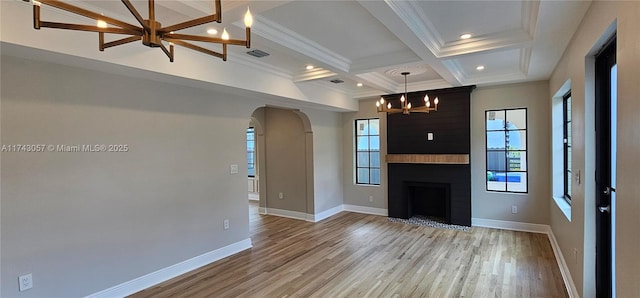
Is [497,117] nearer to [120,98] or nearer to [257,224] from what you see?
[257,224]

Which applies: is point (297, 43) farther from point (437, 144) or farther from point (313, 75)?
point (437, 144)

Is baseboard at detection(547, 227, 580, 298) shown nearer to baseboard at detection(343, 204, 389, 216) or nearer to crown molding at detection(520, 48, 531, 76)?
crown molding at detection(520, 48, 531, 76)

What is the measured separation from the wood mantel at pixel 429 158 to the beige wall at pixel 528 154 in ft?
0.96

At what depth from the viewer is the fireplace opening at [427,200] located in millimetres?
6263

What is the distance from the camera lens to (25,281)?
271 centimetres

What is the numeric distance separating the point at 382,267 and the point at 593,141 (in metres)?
2.56

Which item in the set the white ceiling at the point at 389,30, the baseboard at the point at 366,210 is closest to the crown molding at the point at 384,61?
the white ceiling at the point at 389,30

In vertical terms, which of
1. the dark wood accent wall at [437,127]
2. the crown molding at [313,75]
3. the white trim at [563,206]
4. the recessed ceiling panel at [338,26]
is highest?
the recessed ceiling panel at [338,26]

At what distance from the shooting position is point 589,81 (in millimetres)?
2500

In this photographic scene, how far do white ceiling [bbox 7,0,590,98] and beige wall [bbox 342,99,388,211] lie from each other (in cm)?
233

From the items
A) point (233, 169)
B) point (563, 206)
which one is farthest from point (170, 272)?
point (563, 206)

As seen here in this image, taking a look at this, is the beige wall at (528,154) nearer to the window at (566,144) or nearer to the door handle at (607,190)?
the window at (566,144)

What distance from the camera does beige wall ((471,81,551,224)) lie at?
17.0 feet

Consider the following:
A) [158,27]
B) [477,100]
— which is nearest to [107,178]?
[158,27]
